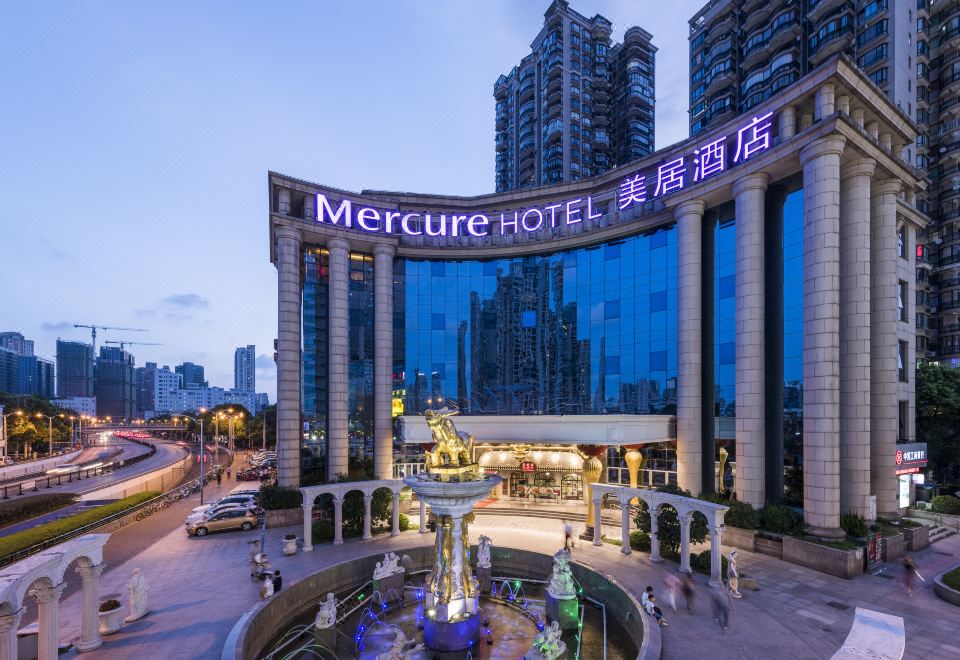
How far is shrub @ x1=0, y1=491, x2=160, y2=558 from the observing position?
81.8 feet

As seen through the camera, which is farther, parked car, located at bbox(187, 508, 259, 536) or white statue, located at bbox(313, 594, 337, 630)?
parked car, located at bbox(187, 508, 259, 536)

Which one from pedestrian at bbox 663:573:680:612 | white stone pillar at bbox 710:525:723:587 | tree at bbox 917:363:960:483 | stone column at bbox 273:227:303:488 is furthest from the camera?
tree at bbox 917:363:960:483

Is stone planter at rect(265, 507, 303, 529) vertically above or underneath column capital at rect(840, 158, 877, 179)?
underneath

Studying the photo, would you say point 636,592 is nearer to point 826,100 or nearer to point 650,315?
point 650,315

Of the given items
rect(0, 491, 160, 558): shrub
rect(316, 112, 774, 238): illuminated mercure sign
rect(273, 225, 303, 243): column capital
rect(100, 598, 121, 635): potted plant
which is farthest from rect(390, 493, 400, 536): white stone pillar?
rect(316, 112, 774, 238): illuminated mercure sign

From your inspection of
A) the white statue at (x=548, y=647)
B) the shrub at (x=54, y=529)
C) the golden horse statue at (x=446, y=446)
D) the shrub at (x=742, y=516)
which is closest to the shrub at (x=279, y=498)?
the shrub at (x=54, y=529)

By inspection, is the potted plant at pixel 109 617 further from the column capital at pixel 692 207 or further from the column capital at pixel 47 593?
the column capital at pixel 692 207

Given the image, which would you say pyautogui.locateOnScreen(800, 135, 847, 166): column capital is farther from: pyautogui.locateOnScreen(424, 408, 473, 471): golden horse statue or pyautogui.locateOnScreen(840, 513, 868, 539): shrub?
pyautogui.locateOnScreen(424, 408, 473, 471): golden horse statue

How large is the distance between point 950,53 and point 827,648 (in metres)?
80.1

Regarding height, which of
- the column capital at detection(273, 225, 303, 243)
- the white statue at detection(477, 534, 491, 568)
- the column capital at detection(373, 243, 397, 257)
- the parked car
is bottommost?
the parked car

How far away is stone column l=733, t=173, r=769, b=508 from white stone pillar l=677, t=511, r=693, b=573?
8.51 meters

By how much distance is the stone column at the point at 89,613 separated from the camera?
16.4m

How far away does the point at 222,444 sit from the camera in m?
120

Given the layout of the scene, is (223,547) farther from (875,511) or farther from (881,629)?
(875,511)
